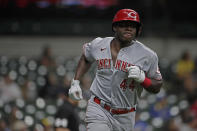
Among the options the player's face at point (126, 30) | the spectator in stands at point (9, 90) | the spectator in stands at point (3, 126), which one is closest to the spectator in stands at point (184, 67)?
the spectator in stands at point (9, 90)

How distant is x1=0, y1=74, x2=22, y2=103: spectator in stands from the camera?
9453 mm

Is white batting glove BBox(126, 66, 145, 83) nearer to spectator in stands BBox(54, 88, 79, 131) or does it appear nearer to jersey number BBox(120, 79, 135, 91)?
jersey number BBox(120, 79, 135, 91)

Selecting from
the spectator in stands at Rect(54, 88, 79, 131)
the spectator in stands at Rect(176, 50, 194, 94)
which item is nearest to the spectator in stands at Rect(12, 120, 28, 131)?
the spectator in stands at Rect(54, 88, 79, 131)

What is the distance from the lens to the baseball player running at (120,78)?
5031mm

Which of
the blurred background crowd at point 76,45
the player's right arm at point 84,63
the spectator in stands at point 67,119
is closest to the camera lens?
the player's right arm at point 84,63

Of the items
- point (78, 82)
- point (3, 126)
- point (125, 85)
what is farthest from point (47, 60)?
point (125, 85)

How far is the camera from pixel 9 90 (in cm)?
951

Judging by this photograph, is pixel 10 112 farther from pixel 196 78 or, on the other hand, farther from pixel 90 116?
pixel 196 78

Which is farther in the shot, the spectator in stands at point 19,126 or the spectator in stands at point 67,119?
the spectator in stands at point 19,126

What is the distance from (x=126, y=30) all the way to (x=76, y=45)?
269 inches

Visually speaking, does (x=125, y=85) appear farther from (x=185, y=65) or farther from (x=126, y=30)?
(x=185, y=65)

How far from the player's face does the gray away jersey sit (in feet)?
0.40

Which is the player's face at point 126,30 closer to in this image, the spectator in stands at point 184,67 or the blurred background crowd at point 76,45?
the blurred background crowd at point 76,45

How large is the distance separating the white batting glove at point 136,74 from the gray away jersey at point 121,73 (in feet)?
0.64
